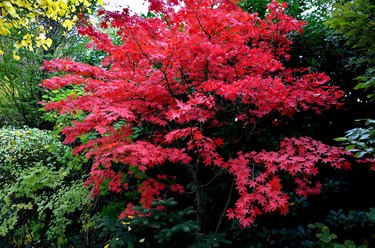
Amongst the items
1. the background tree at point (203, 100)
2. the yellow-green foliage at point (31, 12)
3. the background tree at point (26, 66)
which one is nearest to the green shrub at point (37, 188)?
the background tree at point (203, 100)

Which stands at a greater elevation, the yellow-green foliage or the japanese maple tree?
the yellow-green foliage

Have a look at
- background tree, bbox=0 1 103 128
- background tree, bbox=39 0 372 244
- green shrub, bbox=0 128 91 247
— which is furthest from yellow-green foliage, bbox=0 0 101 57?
background tree, bbox=0 1 103 128

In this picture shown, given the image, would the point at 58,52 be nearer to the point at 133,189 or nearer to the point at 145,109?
the point at 133,189

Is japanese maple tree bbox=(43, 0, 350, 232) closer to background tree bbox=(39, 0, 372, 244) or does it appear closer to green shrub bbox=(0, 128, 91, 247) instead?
background tree bbox=(39, 0, 372, 244)

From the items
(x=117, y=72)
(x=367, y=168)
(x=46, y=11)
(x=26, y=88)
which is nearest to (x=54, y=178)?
(x=117, y=72)

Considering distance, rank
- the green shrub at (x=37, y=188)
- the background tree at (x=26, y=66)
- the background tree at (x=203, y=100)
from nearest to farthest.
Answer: the background tree at (x=203, y=100) < the green shrub at (x=37, y=188) < the background tree at (x=26, y=66)

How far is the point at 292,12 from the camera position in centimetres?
470

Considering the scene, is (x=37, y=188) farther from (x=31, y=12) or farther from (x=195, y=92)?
(x=195, y=92)

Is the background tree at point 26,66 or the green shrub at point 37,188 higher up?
→ the background tree at point 26,66

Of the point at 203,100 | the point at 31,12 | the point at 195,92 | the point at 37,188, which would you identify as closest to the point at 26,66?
the point at 31,12

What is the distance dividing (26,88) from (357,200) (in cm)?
841

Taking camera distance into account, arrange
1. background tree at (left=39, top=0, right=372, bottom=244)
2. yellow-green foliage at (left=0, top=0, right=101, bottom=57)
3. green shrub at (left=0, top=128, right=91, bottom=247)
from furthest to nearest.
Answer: green shrub at (left=0, top=128, right=91, bottom=247)
yellow-green foliage at (left=0, top=0, right=101, bottom=57)
background tree at (left=39, top=0, right=372, bottom=244)

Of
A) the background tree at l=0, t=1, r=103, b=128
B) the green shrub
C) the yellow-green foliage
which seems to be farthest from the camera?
the background tree at l=0, t=1, r=103, b=128

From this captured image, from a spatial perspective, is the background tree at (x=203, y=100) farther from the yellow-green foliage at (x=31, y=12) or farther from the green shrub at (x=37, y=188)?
the green shrub at (x=37, y=188)
